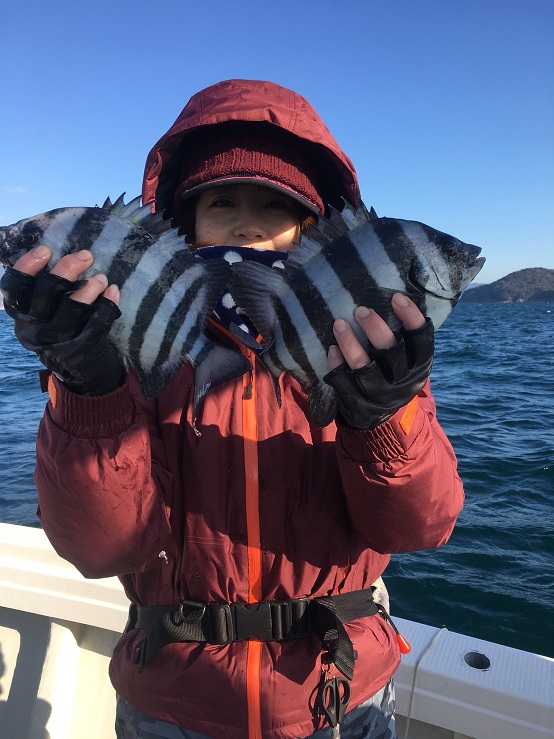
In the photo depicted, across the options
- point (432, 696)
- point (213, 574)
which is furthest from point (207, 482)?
point (432, 696)

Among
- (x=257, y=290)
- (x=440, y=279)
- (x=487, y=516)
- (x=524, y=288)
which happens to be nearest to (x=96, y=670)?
(x=257, y=290)

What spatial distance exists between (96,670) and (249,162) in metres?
3.35

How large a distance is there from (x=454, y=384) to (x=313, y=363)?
51.3 feet

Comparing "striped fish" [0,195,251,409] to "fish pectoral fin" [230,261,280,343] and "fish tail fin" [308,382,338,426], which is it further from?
"fish tail fin" [308,382,338,426]

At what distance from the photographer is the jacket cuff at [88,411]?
5.85 feet

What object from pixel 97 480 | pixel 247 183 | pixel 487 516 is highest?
pixel 247 183

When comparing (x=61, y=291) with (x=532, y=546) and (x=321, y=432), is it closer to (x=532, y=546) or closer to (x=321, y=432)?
(x=321, y=432)

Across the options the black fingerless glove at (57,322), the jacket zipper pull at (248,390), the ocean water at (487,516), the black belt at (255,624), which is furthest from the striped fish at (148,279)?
the ocean water at (487,516)

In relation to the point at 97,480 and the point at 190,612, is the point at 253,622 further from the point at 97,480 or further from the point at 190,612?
the point at 97,480

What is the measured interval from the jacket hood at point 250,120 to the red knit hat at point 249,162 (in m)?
0.07

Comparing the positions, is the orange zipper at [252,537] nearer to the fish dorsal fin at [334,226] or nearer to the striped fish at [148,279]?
the striped fish at [148,279]

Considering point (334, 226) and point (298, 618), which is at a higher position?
point (334, 226)

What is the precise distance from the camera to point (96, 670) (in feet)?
12.1

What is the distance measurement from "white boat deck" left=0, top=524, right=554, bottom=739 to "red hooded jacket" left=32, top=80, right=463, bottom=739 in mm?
1079
